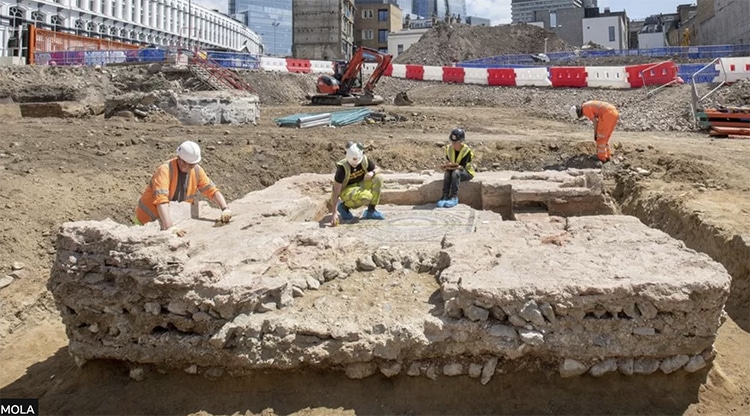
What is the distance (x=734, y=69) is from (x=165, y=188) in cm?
2172

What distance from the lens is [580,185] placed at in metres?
7.91

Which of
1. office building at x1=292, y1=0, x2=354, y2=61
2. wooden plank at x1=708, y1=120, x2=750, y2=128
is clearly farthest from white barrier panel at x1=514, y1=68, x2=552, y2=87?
office building at x1=292, y1=0, x2=354, y2=61

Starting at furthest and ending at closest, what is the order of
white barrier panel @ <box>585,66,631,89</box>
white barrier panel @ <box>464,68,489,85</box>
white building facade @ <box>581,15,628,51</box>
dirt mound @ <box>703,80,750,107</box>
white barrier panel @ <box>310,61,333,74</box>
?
white building facade @ <box>581,15,628,51</box>
white barrier panel @ <box>310,61,333,74</box>
white barrier panel @ <box>464,68,489,85</box>
white barrier panel @ <box>585,66,631,89</box>
dirt mound @ <box>703,80,750,107</box>

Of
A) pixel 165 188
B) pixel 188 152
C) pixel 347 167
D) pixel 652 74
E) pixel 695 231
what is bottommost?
pixel 695 231

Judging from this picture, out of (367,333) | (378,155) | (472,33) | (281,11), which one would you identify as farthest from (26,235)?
(281,11)

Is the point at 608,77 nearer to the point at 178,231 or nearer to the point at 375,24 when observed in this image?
the point at 178,231

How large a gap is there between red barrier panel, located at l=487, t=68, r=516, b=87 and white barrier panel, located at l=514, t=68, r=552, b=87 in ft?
0.77

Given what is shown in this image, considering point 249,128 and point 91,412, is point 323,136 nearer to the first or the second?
point 249,128

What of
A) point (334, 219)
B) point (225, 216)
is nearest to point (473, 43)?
point (334, 219)

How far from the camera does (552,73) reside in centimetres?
2534

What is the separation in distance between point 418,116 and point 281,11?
8823cm

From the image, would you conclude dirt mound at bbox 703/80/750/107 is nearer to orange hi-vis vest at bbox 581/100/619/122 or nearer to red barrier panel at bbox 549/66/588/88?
red barrier panel at bbox 549/66/588/88

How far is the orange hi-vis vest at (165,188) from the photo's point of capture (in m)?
5.41

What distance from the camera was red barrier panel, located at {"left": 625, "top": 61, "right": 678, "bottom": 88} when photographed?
71.5ft
